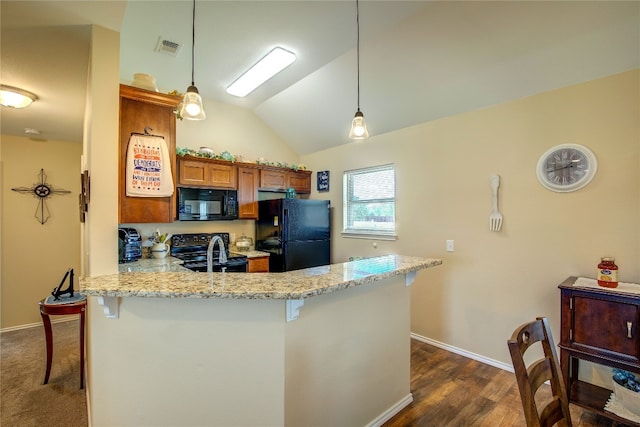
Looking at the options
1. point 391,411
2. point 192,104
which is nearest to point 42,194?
point 192,104

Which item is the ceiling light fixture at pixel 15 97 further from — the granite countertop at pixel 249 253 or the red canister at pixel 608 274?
the red canister at pixel 608 274

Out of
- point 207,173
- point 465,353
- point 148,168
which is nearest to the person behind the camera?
point 148,168

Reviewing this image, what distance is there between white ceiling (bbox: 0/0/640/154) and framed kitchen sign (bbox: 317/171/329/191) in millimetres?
1240

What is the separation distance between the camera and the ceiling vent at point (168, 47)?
99.5 inches

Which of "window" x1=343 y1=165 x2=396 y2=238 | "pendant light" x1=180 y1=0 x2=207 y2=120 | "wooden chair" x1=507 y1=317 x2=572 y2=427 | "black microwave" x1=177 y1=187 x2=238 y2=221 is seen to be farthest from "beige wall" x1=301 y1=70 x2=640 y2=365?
"pendant light" x1=180 y1=0 x2=207 y2=120

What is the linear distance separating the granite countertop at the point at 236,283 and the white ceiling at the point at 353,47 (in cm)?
144

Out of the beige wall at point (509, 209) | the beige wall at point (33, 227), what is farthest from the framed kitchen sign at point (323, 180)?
the beige wall at point (33, 227)

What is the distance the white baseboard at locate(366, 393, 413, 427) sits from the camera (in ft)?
6.31

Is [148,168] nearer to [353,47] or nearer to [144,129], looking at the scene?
[144,129]

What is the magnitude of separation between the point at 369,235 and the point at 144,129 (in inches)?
109

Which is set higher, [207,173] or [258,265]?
[207,173]

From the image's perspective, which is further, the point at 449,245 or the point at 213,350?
the point at 449,245

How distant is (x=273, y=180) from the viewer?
4.23 m

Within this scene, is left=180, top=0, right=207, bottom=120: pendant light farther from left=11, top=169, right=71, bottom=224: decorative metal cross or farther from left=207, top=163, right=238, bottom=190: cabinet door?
left=11, top=169, right=71, bottom=224: decorative metal cross
